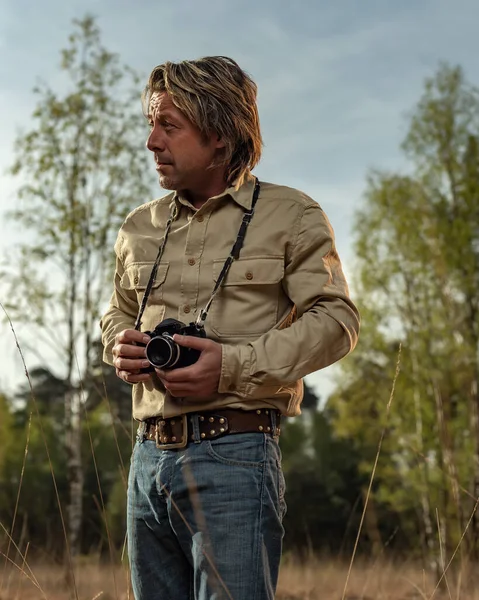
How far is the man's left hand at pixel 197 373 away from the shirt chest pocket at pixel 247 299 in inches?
4.6

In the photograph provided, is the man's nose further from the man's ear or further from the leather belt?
the leather belt

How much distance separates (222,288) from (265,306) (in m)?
0.12

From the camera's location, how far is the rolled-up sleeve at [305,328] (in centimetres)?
197

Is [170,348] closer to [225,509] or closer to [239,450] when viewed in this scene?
[239,450]

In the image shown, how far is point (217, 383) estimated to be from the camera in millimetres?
1971

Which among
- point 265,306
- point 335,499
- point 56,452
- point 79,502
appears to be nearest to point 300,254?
point 265,306

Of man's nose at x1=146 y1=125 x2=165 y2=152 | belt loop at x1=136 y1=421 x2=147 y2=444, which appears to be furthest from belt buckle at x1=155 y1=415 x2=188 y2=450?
man's nose at x1=146 y1=125 x2=165 y2=152

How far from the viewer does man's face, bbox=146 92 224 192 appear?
220cm

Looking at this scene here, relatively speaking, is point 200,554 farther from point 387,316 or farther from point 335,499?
point 335,499

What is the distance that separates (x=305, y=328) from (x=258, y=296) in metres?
0.16

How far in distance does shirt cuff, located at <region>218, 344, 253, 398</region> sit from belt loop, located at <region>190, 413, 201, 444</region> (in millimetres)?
92

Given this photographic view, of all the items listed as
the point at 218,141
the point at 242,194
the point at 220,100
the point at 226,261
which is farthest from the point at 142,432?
the point at 220,100

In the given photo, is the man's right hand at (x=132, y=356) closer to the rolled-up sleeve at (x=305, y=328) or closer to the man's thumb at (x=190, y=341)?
the man's thumb at (x=190, y=341)

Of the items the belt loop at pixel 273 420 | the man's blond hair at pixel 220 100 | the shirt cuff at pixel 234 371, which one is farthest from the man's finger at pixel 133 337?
the man's blond hair at pixel 220 100
